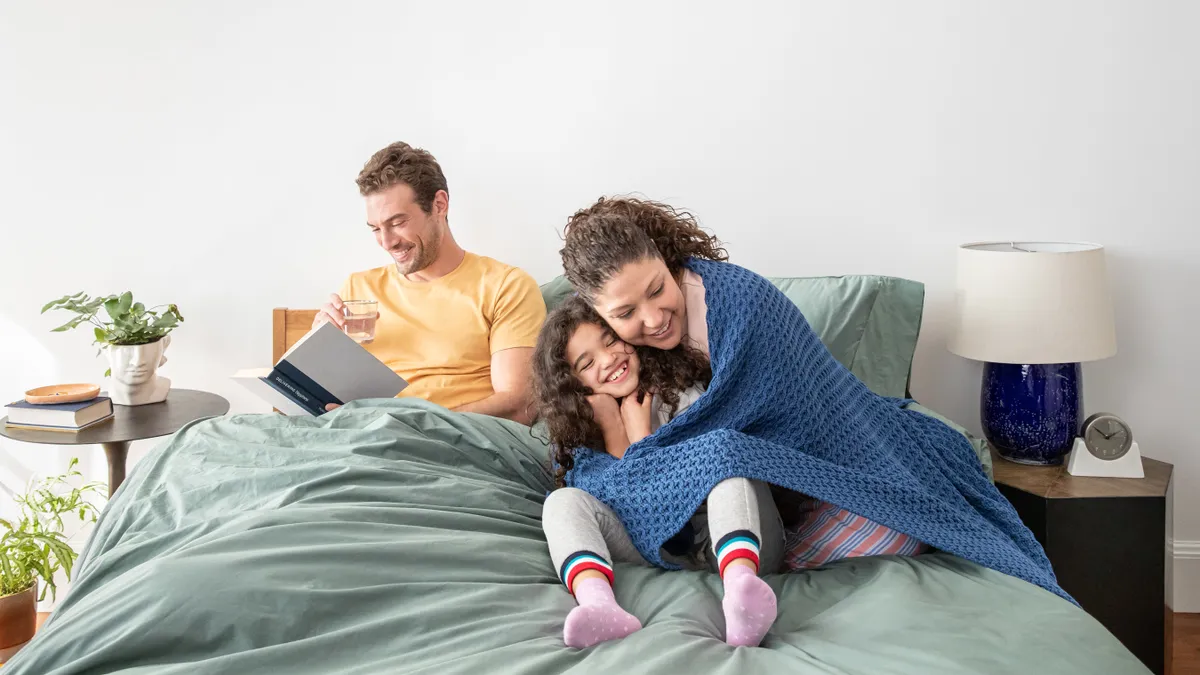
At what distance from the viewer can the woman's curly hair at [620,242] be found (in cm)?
166

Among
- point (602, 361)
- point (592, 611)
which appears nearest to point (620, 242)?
point (602, 361)

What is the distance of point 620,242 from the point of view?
1.66m

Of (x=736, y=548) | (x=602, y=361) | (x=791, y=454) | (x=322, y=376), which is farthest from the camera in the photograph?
(x=322, y=376)

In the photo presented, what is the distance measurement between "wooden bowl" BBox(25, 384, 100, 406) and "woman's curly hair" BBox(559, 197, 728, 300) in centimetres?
139

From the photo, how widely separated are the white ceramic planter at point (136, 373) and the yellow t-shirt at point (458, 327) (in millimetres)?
588

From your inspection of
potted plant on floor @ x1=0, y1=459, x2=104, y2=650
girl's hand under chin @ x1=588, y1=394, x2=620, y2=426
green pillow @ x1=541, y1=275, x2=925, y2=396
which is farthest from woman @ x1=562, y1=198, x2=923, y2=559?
potted plant on floor @ x1=0, y1=459, x2=104, y2=650

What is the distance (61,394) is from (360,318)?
31.9 inches

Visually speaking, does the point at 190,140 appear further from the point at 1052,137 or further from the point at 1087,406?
the point at 1087,406

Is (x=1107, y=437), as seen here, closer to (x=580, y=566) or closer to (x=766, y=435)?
(x=766, y=435)

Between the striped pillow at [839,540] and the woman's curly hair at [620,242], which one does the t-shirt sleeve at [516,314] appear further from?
the striped pillow at [839,540]

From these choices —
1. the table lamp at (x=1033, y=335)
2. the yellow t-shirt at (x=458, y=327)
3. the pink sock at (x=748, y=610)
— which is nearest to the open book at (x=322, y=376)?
the yellow t-shirt at (x=458, y=327)

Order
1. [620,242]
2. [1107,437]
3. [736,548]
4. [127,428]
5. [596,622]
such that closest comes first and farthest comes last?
[596,622]
[736,548]
[620,242]
[1107,437]
[127,428]

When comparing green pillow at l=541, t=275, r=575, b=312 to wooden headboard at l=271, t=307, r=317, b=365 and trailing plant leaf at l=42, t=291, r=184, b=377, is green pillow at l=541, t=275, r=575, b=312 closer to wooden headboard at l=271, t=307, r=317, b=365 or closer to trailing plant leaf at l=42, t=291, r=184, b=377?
wooden headboard at l=271, t=307, r=317, b=365

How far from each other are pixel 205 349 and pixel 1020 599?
2.31 m
